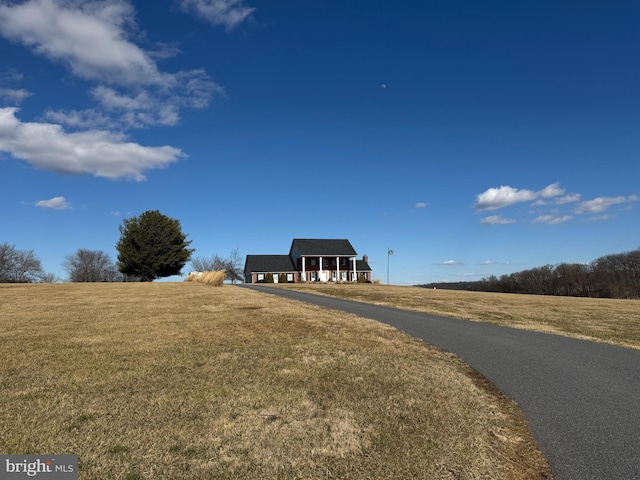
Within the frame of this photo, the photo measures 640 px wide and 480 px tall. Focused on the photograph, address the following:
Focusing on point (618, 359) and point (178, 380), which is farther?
point (618, 359)

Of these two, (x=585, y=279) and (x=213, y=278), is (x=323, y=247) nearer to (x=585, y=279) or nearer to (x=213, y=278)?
(x=213, y=278)

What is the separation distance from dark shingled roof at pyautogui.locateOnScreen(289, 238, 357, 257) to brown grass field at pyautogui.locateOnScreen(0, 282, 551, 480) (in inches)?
2101

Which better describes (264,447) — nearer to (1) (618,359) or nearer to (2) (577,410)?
(2) (577,410)

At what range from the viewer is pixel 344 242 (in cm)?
6606

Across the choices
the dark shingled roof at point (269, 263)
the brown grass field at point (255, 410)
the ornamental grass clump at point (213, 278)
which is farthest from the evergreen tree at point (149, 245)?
the brown grass field at point (255, 410)

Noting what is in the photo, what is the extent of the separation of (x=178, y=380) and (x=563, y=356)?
25.9ft

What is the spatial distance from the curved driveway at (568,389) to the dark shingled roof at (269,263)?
54.4m

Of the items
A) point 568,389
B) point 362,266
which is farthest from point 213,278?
point 362,266

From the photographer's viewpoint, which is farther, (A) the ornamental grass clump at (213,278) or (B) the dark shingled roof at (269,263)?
(B) the dark shingled roof at (269,263)

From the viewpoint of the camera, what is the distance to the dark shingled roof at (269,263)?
65.7m

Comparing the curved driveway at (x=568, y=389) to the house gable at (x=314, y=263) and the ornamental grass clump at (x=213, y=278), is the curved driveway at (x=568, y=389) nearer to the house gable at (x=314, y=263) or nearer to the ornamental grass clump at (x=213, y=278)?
the ornamental grass clump at (x=213, y=278)

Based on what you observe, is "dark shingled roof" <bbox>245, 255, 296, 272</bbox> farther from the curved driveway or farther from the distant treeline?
the curved driveway

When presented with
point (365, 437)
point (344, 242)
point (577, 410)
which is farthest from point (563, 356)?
point (344, 242)

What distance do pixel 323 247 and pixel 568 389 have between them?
5765 cm
